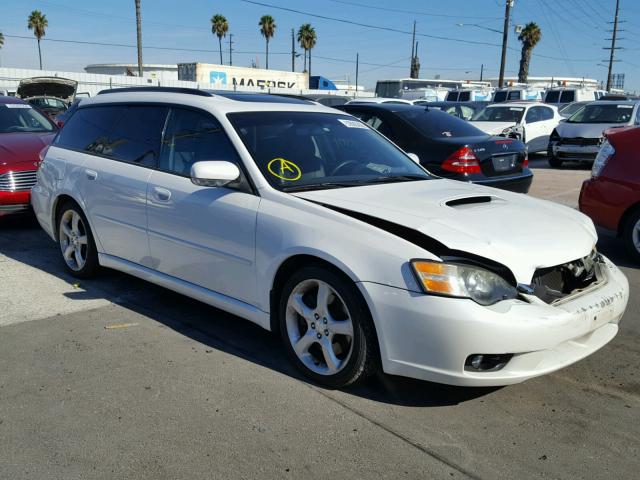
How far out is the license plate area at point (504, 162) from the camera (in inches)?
303

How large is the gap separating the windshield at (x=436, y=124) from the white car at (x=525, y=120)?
7527 mm

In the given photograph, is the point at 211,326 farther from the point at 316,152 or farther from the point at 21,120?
the point at 21,120

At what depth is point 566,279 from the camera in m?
3.64

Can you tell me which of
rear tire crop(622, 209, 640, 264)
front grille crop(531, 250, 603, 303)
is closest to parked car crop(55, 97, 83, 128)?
front grille crop(531, 250, 603, 303)

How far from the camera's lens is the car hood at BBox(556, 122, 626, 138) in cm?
1438

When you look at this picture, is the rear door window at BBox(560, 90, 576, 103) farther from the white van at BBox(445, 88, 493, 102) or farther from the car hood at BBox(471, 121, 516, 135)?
the car hood at BBox(471, 121, 516, 135)

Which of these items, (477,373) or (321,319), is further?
(321,319)

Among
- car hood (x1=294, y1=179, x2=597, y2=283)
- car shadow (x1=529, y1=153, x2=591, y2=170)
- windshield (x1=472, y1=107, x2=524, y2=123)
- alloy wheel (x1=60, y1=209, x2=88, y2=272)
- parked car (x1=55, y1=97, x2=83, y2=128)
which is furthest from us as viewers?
windshield (x1=472, y1=107, x2=524, y2=123)

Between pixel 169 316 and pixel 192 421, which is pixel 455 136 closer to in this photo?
pixel 169 316

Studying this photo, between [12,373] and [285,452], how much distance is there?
73.7 inches

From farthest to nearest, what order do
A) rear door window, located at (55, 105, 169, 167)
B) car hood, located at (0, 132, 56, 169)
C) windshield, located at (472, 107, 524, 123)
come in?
windshield, located at (472, 107, 524, 123) → car hood, located at (0, 132, 56, 169) → rear door window, located at (55, 105, 169, 167)

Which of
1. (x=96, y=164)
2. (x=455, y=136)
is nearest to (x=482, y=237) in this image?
(x=96, y=164)

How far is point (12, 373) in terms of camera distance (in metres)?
3.81

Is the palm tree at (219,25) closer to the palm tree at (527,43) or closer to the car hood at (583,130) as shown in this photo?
the palm tree at (527,43)
